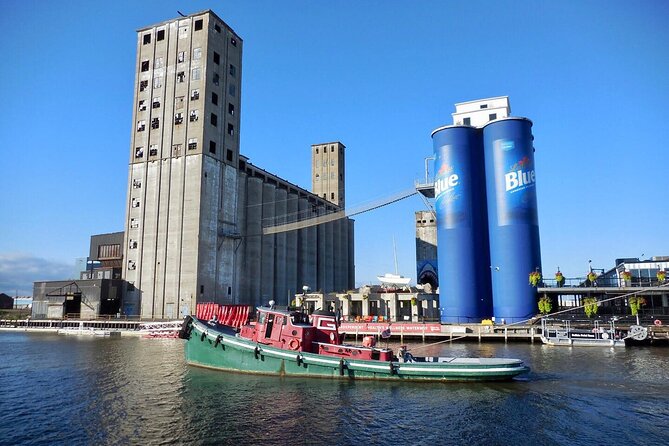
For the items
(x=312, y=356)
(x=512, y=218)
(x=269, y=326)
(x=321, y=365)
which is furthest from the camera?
(x=512, y=218)

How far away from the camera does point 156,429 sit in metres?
20.2

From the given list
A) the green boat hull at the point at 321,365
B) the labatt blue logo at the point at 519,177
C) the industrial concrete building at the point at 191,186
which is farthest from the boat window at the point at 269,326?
the industrial concrete building at the point at 191,186

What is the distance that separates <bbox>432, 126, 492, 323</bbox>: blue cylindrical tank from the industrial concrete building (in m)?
38.9

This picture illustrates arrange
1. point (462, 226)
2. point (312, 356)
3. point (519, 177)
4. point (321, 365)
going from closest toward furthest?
point (321, 365)
point (312, 356)
point (519, 177)
point (462, 226)

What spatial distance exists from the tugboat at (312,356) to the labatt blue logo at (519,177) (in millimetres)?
35617

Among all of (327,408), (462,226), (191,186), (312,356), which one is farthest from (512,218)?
(191,186)

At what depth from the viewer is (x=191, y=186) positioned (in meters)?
79.1

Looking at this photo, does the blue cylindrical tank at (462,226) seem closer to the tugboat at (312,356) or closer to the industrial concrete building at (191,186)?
the tugboat at (312,356)

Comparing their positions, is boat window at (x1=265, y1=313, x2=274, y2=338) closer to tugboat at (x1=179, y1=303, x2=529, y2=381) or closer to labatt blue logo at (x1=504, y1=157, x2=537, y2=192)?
tugboat at (x1=179, y1=303, x2=529, y2=381)

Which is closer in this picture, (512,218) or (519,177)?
(512,218)

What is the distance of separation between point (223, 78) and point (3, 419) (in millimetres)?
74324

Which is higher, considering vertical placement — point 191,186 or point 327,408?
point 191,186

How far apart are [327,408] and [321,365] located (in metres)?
6.69

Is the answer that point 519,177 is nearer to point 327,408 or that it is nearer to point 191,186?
point 327,408
